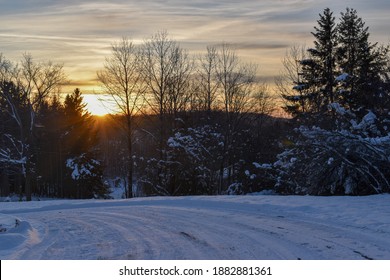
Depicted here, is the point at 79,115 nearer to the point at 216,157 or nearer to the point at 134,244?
the point at 216,157

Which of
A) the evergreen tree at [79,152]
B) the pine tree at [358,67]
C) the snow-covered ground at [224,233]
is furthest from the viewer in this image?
the evergreen tree at [79,152]

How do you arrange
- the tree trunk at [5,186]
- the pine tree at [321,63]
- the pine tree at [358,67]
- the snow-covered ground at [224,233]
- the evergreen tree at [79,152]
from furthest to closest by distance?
the tree trunk at [5,186]
the evergreen tree at [79,152]
the pine tree at [321,63]
the pine tree at [358,67]
the snow-covered ground at [224,233]

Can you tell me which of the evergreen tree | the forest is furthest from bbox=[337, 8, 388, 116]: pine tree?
the evergreen tree

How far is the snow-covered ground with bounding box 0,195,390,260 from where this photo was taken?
758 centimetres

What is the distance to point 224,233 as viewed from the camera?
957cm

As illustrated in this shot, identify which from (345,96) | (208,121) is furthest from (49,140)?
(345,96)

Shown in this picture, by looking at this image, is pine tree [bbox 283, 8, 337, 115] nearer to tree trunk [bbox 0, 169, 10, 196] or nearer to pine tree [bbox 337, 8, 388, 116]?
pine tree [bbox 337, 8, 388, 116]

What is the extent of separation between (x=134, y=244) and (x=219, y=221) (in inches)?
136

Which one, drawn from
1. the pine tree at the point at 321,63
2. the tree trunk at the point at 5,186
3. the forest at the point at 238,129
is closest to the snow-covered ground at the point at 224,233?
the forest at the point at 238,129

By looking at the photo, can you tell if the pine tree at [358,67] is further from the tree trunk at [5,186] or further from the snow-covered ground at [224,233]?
the tree trunk at [5,186]

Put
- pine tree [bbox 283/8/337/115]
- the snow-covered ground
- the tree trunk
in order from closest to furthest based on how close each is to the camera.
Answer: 1. the snow-covered ground
2. pine tree [bbox 283/8/337/115]
3. the tree trunk

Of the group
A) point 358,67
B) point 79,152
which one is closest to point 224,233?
point 358,67

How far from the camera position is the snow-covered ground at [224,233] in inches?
299

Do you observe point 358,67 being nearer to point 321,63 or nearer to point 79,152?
point 321,63
